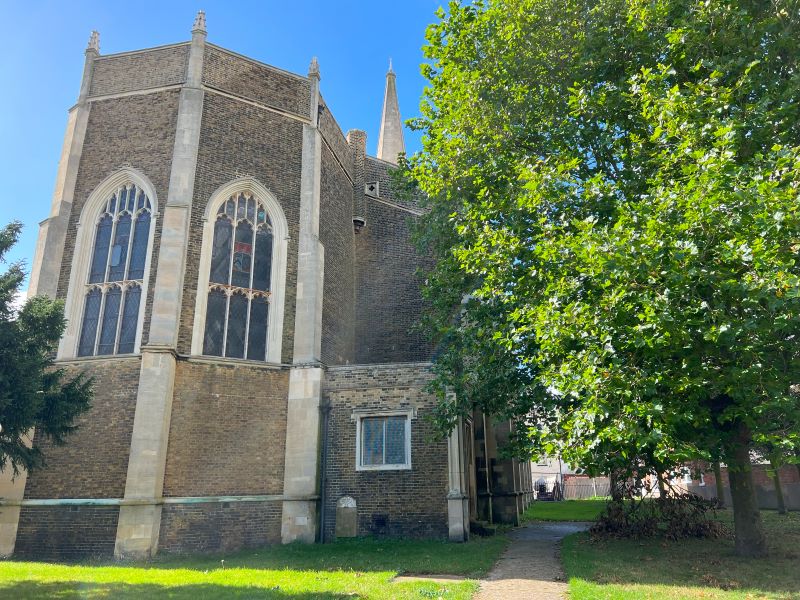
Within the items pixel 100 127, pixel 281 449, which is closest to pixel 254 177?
pixel 100 127

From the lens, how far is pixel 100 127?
16828 millimetres

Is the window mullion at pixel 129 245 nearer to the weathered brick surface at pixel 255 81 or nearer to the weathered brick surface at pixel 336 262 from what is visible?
the weathered brick surface at pixel 255 81

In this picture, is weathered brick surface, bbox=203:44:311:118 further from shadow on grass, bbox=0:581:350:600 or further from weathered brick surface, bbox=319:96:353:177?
shadow on grass, bbox=0:581:350:600

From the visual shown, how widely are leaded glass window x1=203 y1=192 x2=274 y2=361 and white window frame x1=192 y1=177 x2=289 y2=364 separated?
0.44 ft

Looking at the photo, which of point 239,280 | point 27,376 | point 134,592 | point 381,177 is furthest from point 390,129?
point 134,592

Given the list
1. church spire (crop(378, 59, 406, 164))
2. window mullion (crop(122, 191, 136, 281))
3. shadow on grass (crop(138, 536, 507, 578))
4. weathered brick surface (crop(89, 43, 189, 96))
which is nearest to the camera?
shadow on grass (crop(138, 536, 507, 578))

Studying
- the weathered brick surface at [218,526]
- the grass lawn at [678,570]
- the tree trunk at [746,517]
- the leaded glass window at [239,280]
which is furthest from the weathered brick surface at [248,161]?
the tree trunk at [746,517]

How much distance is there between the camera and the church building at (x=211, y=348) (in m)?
13.5

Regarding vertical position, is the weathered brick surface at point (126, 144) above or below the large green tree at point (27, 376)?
above

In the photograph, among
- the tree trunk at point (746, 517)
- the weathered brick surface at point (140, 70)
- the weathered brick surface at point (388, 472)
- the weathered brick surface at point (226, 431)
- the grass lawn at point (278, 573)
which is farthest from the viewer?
the weathered brick surface at point (140, 70)

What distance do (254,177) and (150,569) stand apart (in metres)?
10.5

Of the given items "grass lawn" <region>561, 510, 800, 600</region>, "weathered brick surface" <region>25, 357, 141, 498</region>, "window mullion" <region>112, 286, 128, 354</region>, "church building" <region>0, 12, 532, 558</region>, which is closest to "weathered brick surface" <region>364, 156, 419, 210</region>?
"church building" <region>0, 12, 532, 558</region>

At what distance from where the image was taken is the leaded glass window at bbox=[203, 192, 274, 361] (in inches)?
615

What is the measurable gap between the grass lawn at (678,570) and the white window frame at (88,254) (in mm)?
11363
